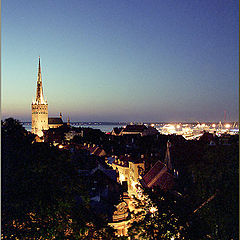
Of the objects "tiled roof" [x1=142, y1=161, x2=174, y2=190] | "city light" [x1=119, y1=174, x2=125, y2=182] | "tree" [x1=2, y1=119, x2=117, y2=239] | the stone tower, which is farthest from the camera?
the stone tower

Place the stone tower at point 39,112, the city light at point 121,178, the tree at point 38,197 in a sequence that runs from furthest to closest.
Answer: the stone tower at point 39,112
the city light at point 121,178
the tree at point 38,197

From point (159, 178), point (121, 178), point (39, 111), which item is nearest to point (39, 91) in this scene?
point (39, 111)

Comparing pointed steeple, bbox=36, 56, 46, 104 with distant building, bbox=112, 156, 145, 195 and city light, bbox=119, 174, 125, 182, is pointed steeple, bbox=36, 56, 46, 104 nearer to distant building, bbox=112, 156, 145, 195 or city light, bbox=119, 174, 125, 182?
distant building, bbox=112, 156, 145, 195

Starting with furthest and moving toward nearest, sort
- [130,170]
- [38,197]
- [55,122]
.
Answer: [55,122]
[130,170]
[38,197]

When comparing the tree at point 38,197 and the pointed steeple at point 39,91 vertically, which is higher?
the pointed steeple at point 39,91

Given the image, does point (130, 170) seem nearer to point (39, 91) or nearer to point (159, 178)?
point (159, 178)

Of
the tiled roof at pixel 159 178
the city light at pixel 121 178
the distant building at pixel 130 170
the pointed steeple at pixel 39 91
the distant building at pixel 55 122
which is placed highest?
the pointed steeple at pixel 39 91

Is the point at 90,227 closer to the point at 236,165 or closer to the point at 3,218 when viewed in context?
the point at 3,218

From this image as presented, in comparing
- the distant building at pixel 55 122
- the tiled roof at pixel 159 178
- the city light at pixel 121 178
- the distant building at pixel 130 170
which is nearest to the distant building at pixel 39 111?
the distant building at pixel 55 122

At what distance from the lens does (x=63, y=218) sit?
859cm

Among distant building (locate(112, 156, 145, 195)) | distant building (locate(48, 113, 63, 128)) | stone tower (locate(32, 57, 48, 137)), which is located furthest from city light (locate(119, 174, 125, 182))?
distant building (locate(48, 113, 63, 128))

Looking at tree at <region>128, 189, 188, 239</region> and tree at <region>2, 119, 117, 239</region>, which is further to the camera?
tree at <region>128, 189, 188, 239</region>

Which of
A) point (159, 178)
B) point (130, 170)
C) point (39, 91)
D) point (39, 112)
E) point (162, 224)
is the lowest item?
point (130, 170)

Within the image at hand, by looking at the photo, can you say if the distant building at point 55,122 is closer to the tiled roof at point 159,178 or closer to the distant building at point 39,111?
the distant building at point 39,111
